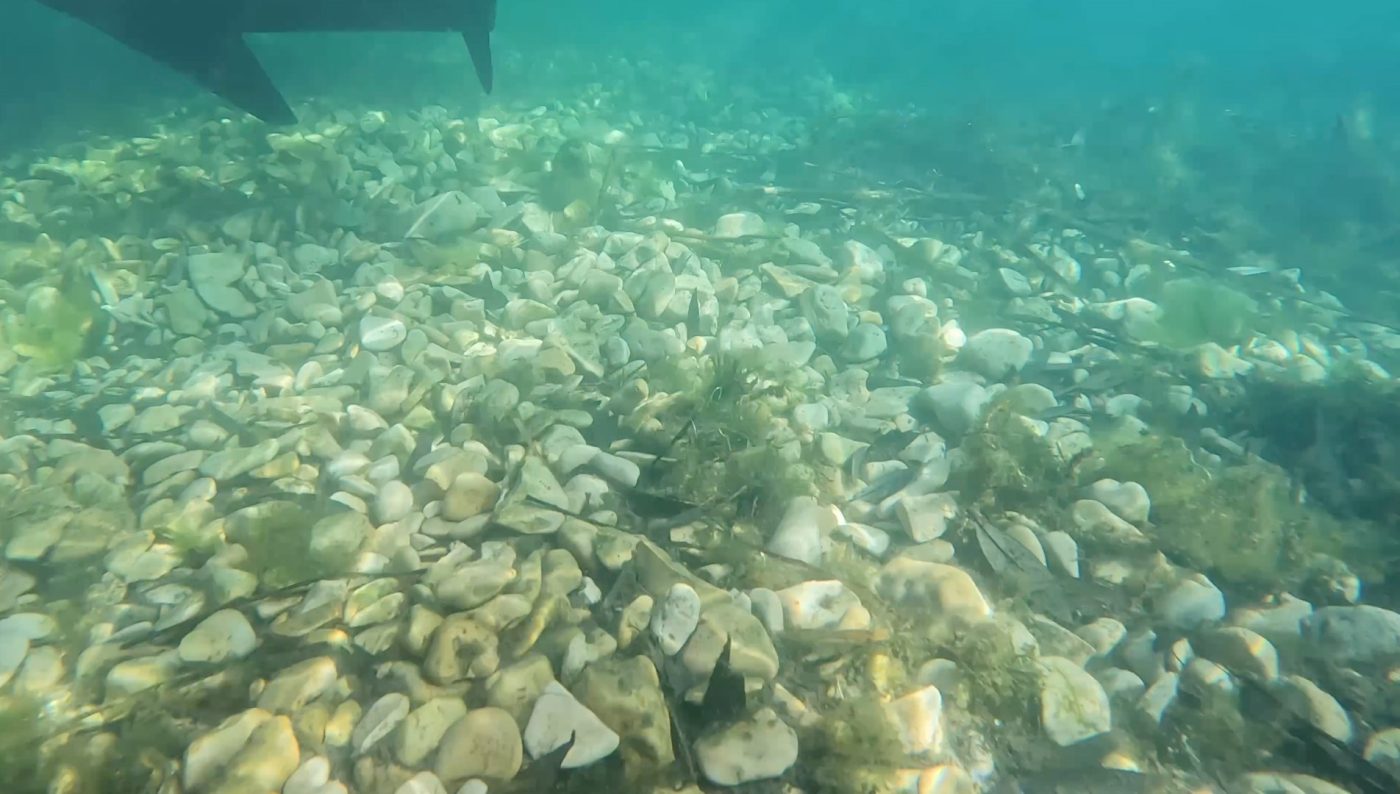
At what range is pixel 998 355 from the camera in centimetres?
459

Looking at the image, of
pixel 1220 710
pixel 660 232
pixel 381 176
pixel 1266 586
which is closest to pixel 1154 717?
pixel 1220 710

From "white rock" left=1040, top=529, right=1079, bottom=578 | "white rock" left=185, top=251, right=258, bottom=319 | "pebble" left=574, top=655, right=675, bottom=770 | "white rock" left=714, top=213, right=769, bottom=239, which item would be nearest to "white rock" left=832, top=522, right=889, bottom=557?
"white rock" left=1040, top=529, right=1079, bottom=578

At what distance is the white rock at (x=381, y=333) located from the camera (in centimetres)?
419

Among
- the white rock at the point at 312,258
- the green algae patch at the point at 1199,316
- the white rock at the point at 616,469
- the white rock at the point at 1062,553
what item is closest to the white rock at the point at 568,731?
the white rock at the point at 616,469

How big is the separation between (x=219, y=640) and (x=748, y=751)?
1805mm

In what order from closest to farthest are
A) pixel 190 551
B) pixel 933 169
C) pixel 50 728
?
1. pixel 50 728
2. pixel 190 551
3. pixel 933 169

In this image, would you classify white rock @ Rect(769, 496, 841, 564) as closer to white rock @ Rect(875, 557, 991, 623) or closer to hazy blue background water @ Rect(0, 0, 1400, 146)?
white rock @ Rect(875, 557, 991, 623)

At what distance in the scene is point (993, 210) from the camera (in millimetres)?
Result: 7680

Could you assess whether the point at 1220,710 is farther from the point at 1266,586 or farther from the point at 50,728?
the point at 50,728

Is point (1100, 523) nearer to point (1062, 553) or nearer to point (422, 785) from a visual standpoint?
point (1062, 553)

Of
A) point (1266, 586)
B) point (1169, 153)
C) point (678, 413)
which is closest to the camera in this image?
point (1266, 586)

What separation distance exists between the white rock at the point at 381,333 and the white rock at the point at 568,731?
9.49 ft

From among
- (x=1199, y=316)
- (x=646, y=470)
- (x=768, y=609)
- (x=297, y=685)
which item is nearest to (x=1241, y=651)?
(x=768, y=609)

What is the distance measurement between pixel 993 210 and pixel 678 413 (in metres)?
5.90
